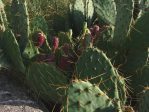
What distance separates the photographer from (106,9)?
4191 millimetres

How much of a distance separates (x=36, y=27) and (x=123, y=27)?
94 cm

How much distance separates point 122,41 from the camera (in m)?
3.61

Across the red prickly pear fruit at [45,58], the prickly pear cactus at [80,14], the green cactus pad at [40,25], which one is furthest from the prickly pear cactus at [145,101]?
the prickly pear cactus at [80,14]

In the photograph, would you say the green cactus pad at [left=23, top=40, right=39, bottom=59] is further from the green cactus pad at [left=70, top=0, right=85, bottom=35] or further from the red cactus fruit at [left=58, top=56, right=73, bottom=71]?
the green cactus pad at [left=70, top=0, right=85, bottom=35]

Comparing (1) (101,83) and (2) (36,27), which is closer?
(1) (101,83)

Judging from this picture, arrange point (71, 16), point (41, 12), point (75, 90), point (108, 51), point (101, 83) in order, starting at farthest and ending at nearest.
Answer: point (41, 12) < point (71, 16) < point (108, 51) < point (101, 83) < point (75, 90)

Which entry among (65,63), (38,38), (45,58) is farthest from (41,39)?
(65,63)

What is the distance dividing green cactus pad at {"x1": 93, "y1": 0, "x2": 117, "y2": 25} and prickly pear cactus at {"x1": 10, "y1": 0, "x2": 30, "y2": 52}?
0.70 m

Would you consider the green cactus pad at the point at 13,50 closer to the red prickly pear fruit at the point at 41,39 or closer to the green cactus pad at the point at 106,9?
the red prickly pear fruit at the point at 41,39

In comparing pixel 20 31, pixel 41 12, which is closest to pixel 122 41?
pixel 20 31

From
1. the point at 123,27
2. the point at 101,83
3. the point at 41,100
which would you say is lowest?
the point at 41,100

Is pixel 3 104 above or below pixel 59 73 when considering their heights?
below

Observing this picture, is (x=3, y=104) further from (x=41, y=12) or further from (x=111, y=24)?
(x=41, y=12)

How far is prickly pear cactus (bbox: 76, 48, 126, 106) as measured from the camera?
10.2 ft
